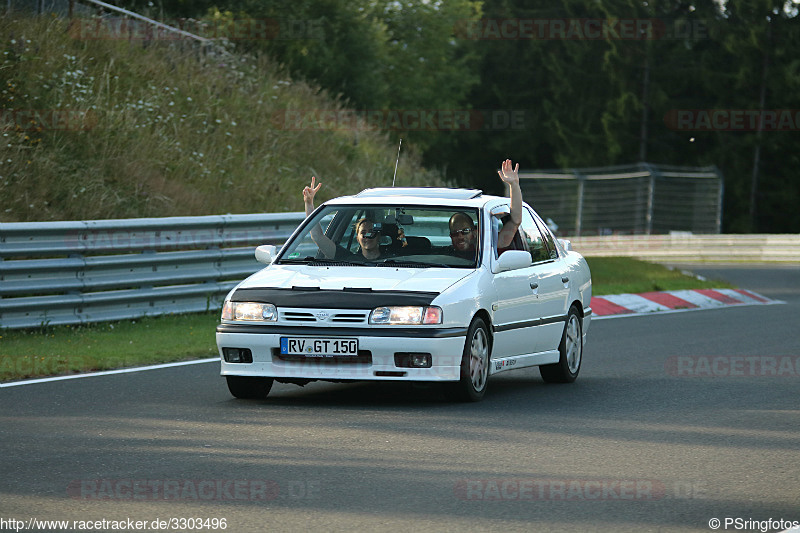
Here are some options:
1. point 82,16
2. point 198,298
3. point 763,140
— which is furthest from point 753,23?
point 198,298

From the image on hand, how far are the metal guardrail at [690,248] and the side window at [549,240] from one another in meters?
28.6

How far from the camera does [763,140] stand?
197 feet

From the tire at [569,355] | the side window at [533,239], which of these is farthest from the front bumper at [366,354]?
the tire at [569,355]

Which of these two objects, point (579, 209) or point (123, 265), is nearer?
point (123, 265)

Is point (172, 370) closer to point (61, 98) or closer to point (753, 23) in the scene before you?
point (61, 98)

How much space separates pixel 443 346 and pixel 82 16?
17.7m

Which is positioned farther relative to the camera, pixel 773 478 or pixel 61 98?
pixel 61 98

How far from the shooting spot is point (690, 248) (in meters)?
41.0

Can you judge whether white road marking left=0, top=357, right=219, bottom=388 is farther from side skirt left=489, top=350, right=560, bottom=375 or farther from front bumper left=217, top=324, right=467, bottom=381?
side skirt left=489, top=350, right=560, bottom=375

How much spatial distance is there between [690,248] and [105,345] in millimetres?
29684

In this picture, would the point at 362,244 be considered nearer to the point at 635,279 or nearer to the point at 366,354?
the point at 366,354

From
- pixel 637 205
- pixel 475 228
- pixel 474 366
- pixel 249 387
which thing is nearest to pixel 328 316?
pixel 249 387

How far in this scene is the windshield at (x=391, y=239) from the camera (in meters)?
10.6

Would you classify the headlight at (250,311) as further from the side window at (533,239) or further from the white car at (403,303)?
the side window at (533,239)
